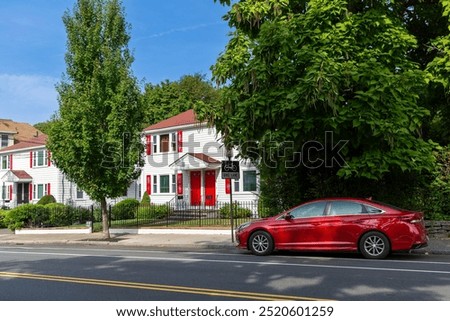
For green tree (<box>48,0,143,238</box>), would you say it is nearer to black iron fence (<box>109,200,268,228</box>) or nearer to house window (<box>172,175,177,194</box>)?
black iron fence (<box>109,200,268,228</box>)

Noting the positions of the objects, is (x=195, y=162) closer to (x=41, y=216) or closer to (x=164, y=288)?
(x=41, y=216)

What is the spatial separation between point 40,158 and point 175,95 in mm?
16333

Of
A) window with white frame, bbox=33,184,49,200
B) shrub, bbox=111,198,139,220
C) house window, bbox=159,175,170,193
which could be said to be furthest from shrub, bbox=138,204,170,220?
window with white frame, bbox=33,184,49,200

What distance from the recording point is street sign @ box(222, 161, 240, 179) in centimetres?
1653

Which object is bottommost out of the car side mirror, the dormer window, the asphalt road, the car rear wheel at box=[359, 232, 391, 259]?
the asphalt road

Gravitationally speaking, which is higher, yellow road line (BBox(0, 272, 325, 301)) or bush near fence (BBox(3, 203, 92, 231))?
bush near fence (BBox(3, 203, 92, 231))

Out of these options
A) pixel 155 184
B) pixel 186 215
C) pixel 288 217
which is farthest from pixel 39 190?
pixel 288 217

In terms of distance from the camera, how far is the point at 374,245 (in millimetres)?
11781

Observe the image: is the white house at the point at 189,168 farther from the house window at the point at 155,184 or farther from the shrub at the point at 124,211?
the shrub at the point at 124,211

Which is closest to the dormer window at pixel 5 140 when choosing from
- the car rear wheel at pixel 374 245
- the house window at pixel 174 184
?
the house window at pixel 174 184

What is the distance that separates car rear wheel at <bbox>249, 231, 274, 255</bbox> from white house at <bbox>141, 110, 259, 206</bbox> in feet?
50.3

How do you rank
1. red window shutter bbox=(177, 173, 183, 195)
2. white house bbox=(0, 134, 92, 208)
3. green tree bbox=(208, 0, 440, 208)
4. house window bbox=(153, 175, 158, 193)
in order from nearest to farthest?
green tree bbox=(208, 0, 440, 208)
red window shutter bbox=(177, 173, 183, 195)
house window bbox=(153, 175, 158, 193)
white house bbox=(0, 134, 92, 208)

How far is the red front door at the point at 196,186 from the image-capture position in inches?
1239

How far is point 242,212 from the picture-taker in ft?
80.3
